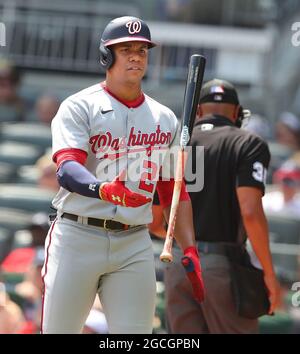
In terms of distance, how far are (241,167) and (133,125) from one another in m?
1.06

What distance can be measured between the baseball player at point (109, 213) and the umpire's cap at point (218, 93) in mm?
1071

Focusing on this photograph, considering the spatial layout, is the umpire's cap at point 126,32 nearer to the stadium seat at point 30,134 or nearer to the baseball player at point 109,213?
the baseball player at point 109,213

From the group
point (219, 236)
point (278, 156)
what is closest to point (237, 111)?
point (219, 236)

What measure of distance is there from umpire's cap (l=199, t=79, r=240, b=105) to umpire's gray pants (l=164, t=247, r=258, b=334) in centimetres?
79

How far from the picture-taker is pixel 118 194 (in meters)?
4.34

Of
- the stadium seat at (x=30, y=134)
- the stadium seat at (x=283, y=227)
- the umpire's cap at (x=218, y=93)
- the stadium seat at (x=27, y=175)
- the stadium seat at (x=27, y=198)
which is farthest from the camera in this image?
the stadium seat at (x=30, y=134)

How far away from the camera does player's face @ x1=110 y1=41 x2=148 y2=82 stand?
4.76 m

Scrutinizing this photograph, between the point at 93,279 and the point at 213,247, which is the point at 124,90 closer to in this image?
the point at 93,279

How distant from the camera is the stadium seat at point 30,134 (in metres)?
11.6

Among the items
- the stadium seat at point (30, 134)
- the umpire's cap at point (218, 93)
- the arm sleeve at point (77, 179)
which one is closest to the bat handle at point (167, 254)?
the arm sleeve at point (77, 179)

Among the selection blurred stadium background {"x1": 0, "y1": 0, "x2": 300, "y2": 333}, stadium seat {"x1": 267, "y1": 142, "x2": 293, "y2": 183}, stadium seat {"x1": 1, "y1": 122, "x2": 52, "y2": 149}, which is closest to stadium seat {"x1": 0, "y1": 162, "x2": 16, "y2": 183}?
blurred stadium background {"x1": 0, "y1": 0, "x2": 300, "y2": 333}

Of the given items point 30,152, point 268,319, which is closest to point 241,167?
point 268,319

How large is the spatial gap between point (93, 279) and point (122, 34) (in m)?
1.02

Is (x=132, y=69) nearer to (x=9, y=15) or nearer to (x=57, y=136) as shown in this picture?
(x=57, y=136)
